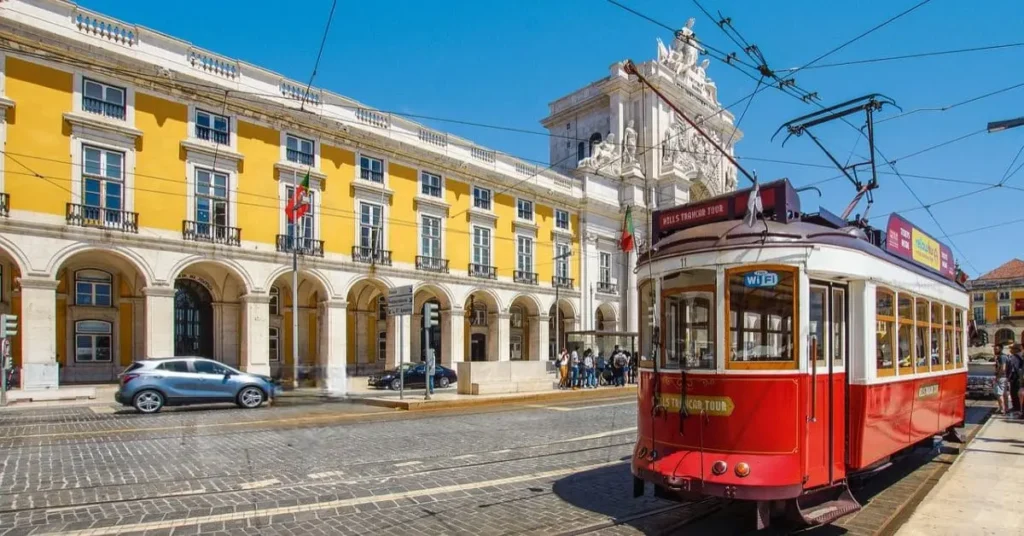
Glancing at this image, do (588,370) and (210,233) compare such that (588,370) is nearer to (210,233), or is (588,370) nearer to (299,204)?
(299,204)

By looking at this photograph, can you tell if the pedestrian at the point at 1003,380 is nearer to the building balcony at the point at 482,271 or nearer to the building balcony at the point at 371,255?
the building balcony at the point at 371,255

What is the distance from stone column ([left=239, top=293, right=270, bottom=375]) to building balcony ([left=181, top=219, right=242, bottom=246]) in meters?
2.24

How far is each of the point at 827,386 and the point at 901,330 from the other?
191 cm

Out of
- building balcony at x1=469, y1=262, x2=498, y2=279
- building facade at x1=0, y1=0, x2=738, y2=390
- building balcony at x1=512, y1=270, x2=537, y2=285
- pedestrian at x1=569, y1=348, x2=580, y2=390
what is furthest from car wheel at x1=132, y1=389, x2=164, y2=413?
building balcony at x1=512, y1=270, x2=537, y2=285

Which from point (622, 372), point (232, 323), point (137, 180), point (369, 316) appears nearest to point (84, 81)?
point (137, 180)

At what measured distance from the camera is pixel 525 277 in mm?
36750

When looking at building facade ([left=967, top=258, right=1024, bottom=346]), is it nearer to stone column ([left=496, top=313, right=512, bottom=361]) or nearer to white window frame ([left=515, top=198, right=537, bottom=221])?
white window frame ([left=515, top=198, right=537, bottom=221])

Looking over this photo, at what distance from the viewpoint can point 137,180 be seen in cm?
2216

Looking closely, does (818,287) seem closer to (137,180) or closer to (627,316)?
(137,180)

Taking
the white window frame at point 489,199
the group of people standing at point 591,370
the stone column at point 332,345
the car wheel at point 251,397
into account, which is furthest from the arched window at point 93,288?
the group of people standing at point 591,370

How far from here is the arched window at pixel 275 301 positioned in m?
29.5

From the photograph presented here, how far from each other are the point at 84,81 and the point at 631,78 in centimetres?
3305

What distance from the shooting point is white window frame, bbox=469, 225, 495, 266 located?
3362cm

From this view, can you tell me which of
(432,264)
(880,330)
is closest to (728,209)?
(880,330)
